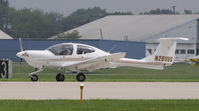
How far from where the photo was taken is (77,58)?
31.5 meters

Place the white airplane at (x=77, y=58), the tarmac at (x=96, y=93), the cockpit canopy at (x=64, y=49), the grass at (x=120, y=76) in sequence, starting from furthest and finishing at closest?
the grass at (x=120, y=76)
the cockpit canopy at (x=64, y=49)
the white airplane at (x=77, y=58)
the tarmac at (x=96, y=93)

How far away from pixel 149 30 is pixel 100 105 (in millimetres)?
75914

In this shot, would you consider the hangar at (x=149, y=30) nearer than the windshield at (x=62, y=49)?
No

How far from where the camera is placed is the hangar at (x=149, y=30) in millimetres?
85938

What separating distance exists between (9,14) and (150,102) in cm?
9555

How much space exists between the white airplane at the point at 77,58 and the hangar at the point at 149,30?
42.8 m

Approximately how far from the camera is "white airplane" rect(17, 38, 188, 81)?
30.9 meters

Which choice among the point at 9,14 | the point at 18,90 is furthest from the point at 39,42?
the point at 9,14

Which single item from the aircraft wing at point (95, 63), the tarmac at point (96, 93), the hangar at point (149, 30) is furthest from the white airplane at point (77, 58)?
the hangar at point (149, 30)

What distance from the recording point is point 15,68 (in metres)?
51.4

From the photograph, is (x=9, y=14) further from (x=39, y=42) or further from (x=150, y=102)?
(x=150, y=102)

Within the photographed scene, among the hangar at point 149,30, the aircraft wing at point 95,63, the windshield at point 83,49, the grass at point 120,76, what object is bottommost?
the grass at point 120,76

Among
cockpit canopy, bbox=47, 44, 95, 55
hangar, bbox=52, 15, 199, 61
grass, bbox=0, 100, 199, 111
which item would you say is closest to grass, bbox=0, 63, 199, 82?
cockpit canopy, bbox=47, 44, 95, 55

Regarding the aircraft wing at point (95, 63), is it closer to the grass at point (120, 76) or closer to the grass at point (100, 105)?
the grass at point (120, 76)
